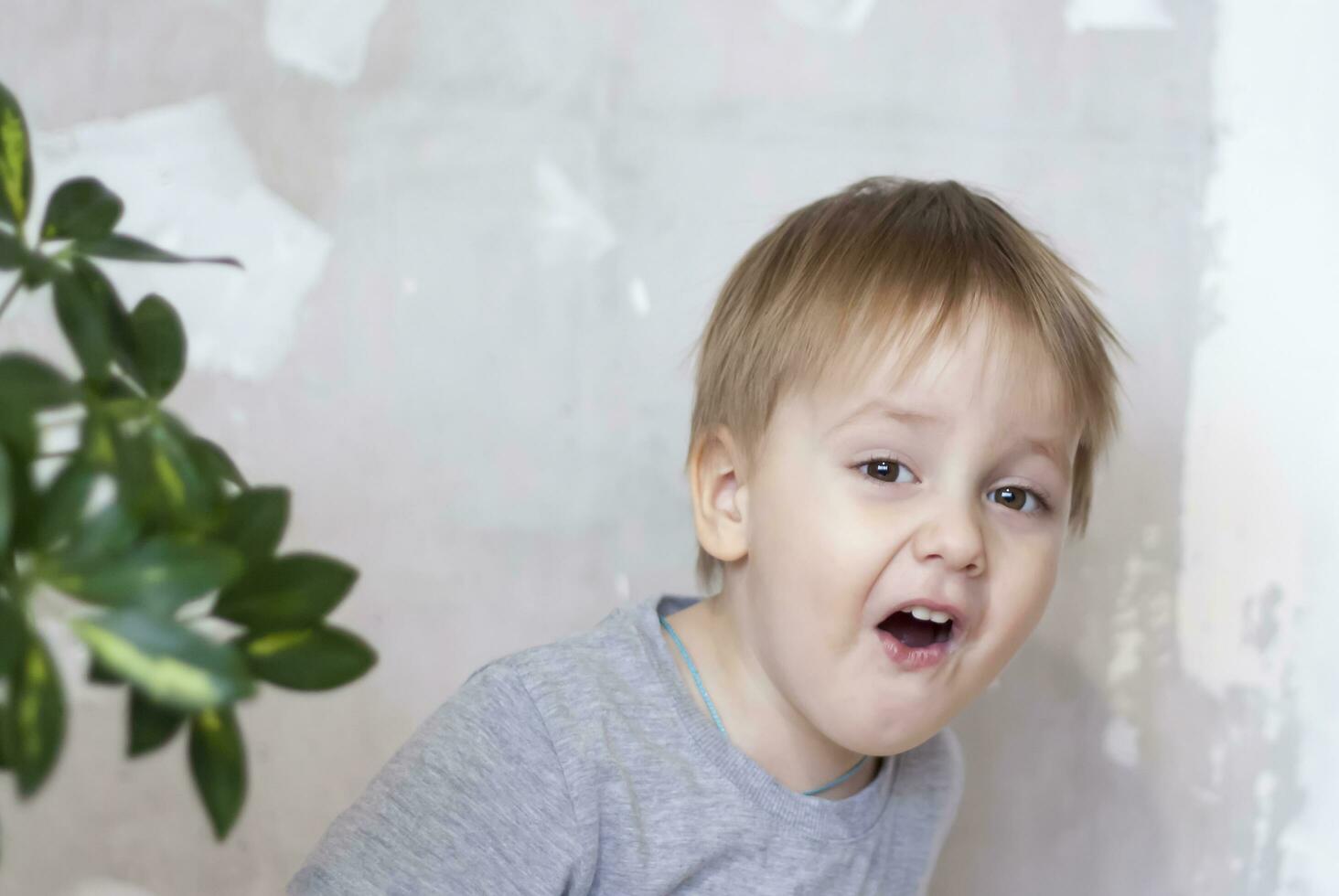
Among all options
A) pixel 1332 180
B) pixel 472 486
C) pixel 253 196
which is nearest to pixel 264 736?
pixel 472 486

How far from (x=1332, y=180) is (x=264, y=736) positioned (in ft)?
4.07

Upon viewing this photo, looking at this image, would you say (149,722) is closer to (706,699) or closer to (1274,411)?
(706,699)

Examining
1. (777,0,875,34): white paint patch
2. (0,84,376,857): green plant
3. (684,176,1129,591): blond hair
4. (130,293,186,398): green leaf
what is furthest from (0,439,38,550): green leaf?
(777,0,875,34): white paint patch

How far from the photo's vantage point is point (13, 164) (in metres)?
0.52

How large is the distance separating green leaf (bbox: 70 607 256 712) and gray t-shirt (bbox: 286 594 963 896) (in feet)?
1.92

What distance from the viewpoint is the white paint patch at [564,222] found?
1373mm

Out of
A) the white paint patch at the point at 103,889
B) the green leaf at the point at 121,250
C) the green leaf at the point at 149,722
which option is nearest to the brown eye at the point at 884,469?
the green leaf at the point at 121,250

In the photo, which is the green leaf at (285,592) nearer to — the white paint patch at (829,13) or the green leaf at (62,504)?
the green leaf at (62,504)

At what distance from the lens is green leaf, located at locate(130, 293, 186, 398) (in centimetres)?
53

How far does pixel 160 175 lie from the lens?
1.27 metres

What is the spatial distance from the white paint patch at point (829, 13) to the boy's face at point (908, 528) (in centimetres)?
56

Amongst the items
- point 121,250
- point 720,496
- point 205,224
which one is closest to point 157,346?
point 121,250

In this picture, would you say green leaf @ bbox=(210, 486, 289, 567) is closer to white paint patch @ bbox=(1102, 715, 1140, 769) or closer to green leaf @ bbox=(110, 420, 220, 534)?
green leaf @ bbox=(110, 420, 220, 534)

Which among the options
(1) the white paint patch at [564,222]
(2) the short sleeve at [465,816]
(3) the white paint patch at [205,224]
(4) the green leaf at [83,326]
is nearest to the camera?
(4) the green leaf at [83,326]
